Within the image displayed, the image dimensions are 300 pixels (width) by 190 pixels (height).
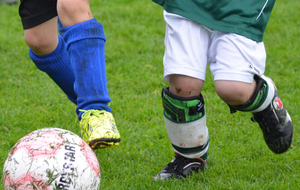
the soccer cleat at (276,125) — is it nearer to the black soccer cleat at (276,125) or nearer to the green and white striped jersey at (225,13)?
the black soccer cleat at (276,125)

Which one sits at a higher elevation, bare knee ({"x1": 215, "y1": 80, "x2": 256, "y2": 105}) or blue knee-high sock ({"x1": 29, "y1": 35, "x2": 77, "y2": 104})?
bare knee ({"x1": 215, "y1": 80, "x2": 256, "y2": 105})

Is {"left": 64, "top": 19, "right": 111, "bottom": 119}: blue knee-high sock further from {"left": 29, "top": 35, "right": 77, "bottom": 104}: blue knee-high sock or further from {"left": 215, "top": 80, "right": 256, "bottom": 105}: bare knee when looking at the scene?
{"left": 215, "top": 80, "right": 256, "bottom": 105}: bare knee

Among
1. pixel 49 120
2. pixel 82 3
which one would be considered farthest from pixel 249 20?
pixel 49 120

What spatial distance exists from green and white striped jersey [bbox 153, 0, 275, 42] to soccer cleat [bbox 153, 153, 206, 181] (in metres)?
0.91

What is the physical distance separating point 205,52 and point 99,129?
30.7 inches

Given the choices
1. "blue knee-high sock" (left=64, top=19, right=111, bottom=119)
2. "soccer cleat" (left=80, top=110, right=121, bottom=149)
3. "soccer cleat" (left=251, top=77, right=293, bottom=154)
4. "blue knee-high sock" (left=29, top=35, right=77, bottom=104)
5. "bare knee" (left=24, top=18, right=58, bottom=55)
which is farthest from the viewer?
"blue knee-high sock" (left=29, top=35, right=77, bottom=104)

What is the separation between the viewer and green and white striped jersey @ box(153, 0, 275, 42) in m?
2.17

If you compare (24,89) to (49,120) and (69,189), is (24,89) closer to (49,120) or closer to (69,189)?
(49,120)

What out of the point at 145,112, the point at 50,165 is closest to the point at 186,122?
the point at 50,165

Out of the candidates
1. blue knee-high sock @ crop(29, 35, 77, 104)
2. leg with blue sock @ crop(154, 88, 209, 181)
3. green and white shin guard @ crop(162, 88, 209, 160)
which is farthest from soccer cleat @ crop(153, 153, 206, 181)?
blue knee-high sock @ crop(29, 35, 77, 104)

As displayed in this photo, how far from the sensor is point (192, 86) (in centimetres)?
222

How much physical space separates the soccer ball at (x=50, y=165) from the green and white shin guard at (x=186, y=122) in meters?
0.58

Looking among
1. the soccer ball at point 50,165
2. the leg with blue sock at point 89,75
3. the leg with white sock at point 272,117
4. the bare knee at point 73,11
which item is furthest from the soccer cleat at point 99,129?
the leg with white sock at point 272,117

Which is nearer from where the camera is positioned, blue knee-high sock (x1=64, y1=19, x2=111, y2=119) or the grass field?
blue knee-high sock (x1=64, y1=19, x2=111, y2=119)
